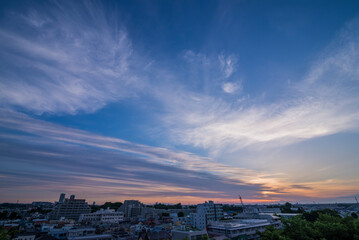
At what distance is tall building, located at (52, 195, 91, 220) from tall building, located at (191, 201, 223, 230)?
6330 cm

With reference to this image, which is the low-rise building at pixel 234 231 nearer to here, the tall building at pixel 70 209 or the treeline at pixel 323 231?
the treeline at pixel 323 231

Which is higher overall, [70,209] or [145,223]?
[70,209]

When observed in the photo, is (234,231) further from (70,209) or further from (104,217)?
(70,209)

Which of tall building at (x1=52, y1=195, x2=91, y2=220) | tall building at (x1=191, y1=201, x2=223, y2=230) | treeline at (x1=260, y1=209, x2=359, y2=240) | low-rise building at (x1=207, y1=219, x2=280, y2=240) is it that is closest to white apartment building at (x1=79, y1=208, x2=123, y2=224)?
tall building at (x1=52, y1=195, x2=91, y2=220)

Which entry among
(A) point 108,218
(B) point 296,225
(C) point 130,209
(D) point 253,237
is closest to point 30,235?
(A) point 108,218

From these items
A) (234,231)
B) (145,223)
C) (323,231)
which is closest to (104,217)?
(145,223)

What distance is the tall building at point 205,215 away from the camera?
68956mm

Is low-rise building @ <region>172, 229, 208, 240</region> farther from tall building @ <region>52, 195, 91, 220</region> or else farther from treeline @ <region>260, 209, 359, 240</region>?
tall building @ <region>52, 195, 91, 220</region>

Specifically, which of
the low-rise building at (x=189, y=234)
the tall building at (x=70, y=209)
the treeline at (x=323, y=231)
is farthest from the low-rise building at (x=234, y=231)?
the tall building at (x=70, y=209)

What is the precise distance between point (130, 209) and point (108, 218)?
3665 centimetres

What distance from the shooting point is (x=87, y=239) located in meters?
34.1

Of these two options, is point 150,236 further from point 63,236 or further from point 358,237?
point 358,237

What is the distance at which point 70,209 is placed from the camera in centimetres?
8962

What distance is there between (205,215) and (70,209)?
72628 millimetres
